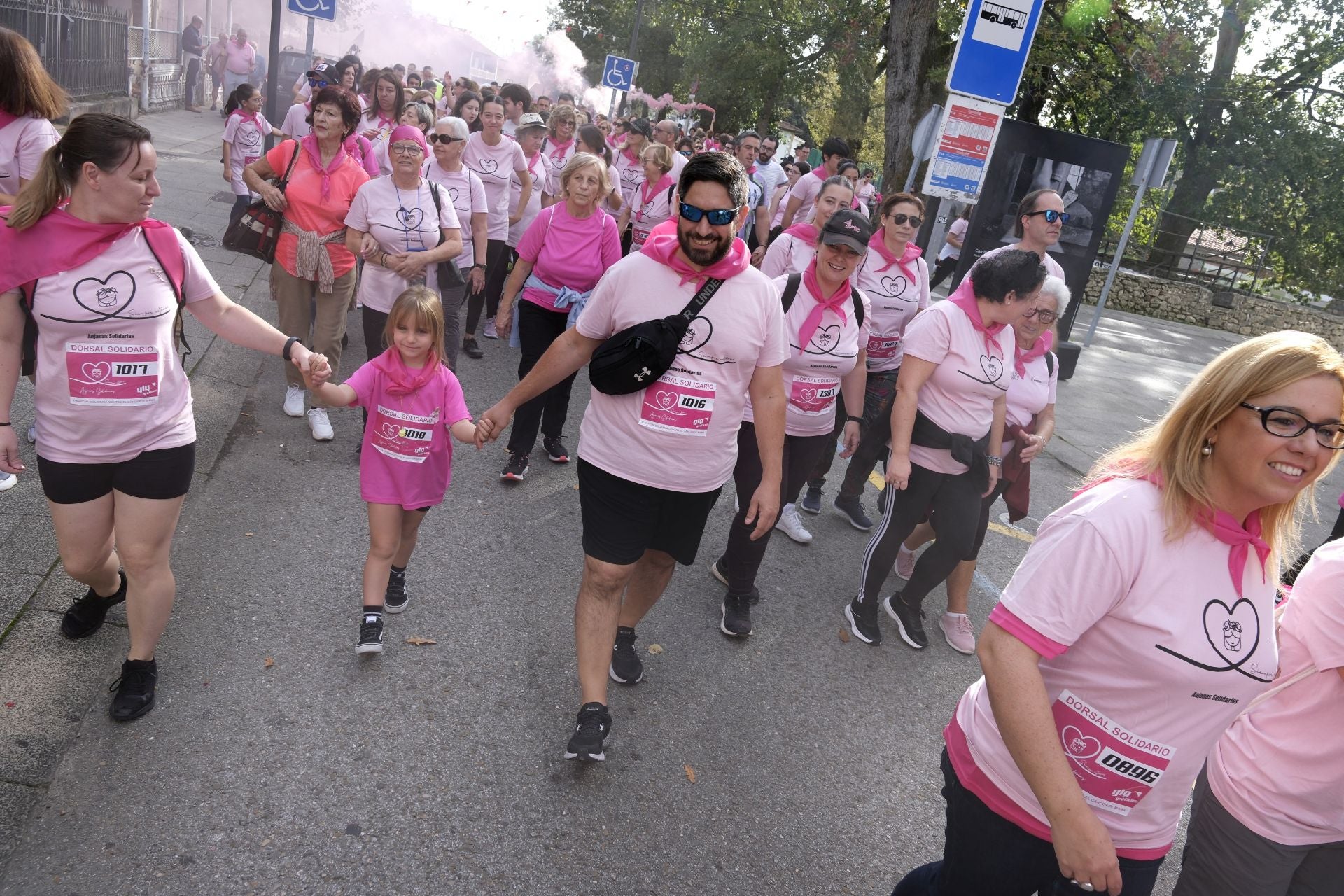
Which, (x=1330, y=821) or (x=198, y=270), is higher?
(x=198, y=270)

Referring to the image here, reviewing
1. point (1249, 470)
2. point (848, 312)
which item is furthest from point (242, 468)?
point (1249, 470)

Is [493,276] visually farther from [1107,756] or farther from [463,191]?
[1107,756]

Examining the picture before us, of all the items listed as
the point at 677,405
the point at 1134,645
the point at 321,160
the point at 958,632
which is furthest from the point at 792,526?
the point at 1134,645

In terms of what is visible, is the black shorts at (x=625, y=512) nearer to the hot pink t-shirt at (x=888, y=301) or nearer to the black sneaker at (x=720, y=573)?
the black sneaker at (x=720, y=573)

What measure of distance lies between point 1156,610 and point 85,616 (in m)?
3.59

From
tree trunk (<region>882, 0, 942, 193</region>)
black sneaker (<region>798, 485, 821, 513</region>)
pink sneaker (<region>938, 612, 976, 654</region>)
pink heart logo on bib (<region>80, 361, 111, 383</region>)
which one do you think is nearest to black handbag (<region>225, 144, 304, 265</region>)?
pink heart logo on bib (<region>80, 361, 111, 383</region>)

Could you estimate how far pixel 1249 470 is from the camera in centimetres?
189

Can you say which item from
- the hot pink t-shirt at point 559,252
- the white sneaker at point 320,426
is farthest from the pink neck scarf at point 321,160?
the white sneaker at point 320,426

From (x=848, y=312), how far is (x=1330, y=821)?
289 centimetres

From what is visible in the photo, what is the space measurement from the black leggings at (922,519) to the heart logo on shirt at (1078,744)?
254cm

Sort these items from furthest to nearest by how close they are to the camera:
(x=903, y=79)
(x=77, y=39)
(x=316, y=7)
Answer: (x=77, y=39) < (x=903, y=79) < (x=316, y=7)

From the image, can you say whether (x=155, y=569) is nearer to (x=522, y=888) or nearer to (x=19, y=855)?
(x=19, y=855)

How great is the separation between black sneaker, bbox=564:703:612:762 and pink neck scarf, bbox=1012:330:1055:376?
2.71 metres

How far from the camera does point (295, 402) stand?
640cm
